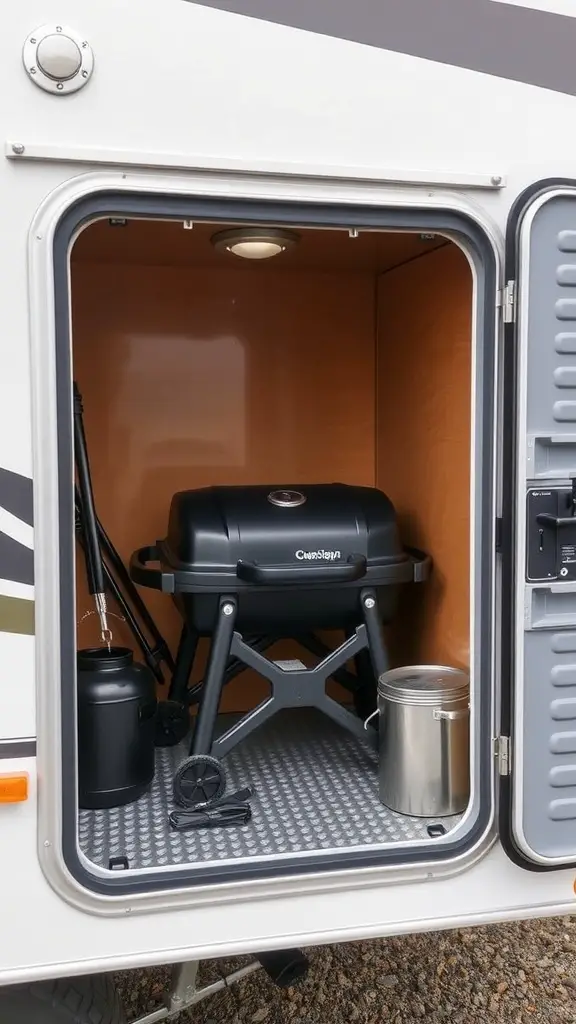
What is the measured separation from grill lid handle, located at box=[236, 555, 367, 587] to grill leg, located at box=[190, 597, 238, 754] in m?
0.10

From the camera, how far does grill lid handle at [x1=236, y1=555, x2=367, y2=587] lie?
7.69ft

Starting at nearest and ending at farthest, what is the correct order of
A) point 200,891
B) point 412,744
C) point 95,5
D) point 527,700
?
1. point 95,5
2. point 200,891
3. point 527,700
4. point 412,744

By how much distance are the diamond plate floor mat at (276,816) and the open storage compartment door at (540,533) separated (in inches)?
10.9

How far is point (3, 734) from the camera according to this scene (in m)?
1.67

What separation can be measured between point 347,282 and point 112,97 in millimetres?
1670

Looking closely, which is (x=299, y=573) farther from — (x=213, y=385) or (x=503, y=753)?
(x=213, y=385)

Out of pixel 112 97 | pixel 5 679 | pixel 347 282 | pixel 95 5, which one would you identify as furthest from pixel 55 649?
pixel 347 282

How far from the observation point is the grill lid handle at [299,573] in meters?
2.34

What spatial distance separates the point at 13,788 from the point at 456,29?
1.82 metres

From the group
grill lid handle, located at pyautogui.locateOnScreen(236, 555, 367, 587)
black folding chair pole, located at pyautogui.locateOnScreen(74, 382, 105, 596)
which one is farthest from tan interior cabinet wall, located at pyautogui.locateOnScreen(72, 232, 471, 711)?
black folding chair pole, located at pyautogui.locateOnScreen(74, 382, 105, 596)

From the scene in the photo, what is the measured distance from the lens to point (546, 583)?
1.89m

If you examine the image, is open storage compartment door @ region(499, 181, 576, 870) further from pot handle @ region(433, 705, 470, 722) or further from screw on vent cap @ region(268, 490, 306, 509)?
screw on vent cap @ region(268, 490, 306, 509)

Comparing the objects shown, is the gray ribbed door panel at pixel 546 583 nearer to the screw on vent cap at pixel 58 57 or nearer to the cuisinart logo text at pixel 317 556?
the cuisinart logo text at pixel 317 556

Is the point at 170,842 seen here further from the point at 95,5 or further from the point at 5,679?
the point at 95,5
